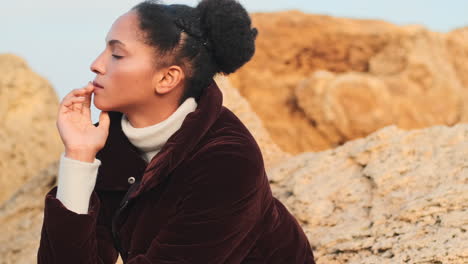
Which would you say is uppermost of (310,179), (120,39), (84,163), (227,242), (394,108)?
(120,39)

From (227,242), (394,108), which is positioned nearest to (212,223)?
(227,242)

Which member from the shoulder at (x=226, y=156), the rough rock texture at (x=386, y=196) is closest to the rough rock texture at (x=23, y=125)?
the rough rock texture at (x=386, y=196)

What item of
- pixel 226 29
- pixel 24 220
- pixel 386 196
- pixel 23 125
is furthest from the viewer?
pixel 23 125

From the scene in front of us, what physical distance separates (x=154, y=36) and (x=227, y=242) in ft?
2.30

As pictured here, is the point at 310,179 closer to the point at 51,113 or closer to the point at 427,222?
the point at 427,222

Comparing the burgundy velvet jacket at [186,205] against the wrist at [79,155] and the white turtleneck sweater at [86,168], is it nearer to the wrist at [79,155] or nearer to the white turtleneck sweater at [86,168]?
the white turtleneck sweater at [86,168]

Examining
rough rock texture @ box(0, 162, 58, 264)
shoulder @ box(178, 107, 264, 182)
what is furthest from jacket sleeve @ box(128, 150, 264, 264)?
rough rock texture @ box(0, 162, 58, 264)

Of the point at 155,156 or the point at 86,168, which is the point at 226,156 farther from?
the point at 86,168

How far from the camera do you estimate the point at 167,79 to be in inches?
88.8

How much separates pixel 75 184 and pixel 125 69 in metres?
0.41

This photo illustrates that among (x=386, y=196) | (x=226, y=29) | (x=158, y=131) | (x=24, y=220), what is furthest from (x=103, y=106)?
(x=24, y=220)

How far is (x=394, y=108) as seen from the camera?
9.20 m

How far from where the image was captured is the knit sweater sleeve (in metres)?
2.26

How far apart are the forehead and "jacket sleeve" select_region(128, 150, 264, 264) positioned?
1.50 feet
